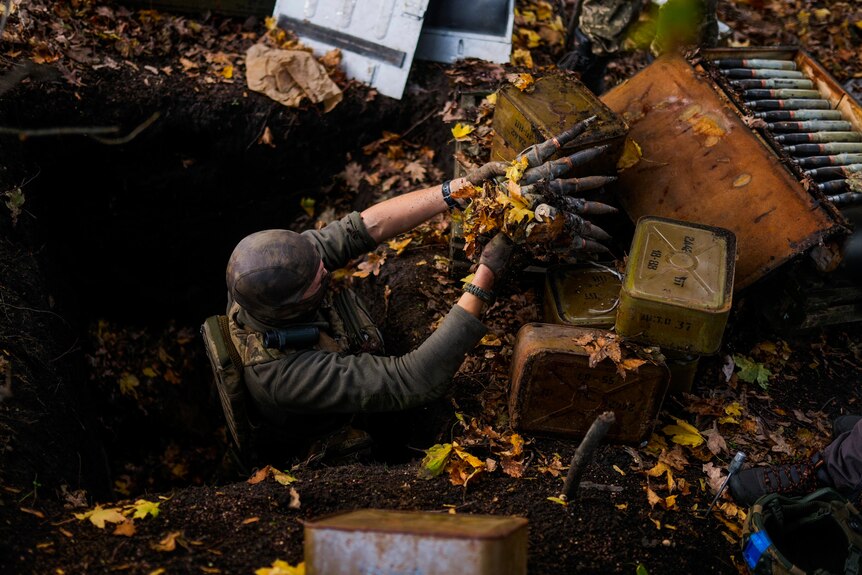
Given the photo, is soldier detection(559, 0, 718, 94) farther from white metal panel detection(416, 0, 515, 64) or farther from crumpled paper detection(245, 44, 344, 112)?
crumpled paper detection(245, 44, 344, 112)

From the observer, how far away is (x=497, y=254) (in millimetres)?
4203

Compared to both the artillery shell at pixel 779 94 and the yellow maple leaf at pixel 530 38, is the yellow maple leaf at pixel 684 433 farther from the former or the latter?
the yellow maple leaf at pixel 530 38

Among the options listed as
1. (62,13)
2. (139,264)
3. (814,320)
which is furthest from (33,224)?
(814,320)

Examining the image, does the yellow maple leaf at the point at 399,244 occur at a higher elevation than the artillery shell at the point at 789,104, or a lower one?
lower

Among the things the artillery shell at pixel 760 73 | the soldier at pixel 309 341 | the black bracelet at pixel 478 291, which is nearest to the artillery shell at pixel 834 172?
the artillery shell at pixel 760 73

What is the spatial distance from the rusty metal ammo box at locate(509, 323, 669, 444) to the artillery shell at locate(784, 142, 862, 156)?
7.98 feet

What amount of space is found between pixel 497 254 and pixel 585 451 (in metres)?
1.29

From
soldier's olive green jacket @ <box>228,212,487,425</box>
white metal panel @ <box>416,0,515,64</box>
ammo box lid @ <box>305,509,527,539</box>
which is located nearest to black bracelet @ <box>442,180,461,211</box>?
soldier's olive green jacket @ <box>228,212,487,425</box>

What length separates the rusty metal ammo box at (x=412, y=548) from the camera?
2.73 meters

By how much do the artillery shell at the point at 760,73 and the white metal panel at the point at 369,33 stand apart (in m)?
2.93

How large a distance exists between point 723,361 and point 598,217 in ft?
4.65

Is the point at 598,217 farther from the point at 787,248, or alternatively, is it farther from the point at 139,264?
the point at 139,264

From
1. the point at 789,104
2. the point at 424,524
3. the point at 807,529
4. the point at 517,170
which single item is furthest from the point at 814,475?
the point at 789,104

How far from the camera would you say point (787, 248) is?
469 centimetres
